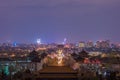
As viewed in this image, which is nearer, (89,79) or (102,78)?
(89,79)

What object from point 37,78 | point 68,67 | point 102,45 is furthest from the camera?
point 102,45

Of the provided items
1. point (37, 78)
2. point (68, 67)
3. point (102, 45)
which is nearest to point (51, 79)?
point (37, 78)

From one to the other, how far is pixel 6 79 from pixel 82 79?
17.6 feet

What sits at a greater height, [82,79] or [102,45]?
[102,45]

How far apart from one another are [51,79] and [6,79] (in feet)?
12.0

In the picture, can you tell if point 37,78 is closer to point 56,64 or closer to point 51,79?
point 51,79

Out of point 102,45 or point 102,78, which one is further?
point 102,45

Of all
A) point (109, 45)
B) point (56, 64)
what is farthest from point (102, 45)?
point (56, 64)

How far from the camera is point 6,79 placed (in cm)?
3869

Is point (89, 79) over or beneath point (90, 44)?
beneath

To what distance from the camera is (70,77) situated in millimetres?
37156

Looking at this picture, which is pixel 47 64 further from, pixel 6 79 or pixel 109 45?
pixel 109 45

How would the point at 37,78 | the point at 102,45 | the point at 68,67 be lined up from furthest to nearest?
the point at 102,45
the point at 68,67
the point at 37,78

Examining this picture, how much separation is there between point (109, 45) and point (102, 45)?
5.13m
